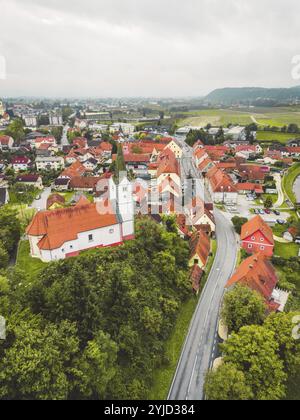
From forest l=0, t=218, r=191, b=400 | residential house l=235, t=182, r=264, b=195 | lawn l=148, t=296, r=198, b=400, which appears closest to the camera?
forest l=0, t=218, r=191, b=400

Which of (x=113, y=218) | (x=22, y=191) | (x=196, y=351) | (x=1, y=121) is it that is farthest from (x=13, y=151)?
(x=196, y=351)

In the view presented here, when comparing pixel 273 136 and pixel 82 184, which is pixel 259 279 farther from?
pixel 273 136

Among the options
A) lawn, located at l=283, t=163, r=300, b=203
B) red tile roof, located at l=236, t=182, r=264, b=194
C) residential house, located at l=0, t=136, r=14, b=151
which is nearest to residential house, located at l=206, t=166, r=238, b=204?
red tile roof, located at l=236, t=182, r=264, b=194

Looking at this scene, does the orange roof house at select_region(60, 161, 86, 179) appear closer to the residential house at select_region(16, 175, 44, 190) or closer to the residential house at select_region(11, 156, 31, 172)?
the residential house at select_region(16, 175, 44, 190)

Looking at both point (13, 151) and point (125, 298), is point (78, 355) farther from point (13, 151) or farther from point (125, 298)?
point (13, 151)

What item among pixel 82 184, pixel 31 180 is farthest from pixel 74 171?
pixel 31 180

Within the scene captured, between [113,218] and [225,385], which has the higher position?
[113,218]
